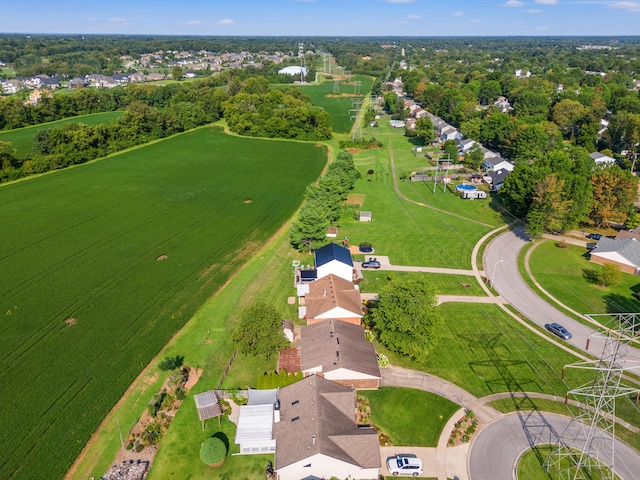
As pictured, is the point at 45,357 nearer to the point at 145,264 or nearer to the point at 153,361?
the point at 153,361

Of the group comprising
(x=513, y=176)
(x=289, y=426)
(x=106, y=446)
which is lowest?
(x=106, y=446)

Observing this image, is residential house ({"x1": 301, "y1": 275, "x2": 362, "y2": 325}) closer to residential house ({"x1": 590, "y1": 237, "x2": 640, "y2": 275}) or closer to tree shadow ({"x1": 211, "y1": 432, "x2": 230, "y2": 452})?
tree shadow ({"x1": 211, "y1": 432, "x2": 230, "y2": 452})

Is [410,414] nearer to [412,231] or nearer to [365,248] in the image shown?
[365,248]

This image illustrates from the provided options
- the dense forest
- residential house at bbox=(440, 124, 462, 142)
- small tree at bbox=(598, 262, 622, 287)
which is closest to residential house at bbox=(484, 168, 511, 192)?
the dense forest

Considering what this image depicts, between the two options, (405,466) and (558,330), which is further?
(558,330)

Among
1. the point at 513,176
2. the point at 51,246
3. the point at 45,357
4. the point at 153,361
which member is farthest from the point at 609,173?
the point at 51,246

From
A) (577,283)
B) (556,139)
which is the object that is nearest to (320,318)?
(577,283)
